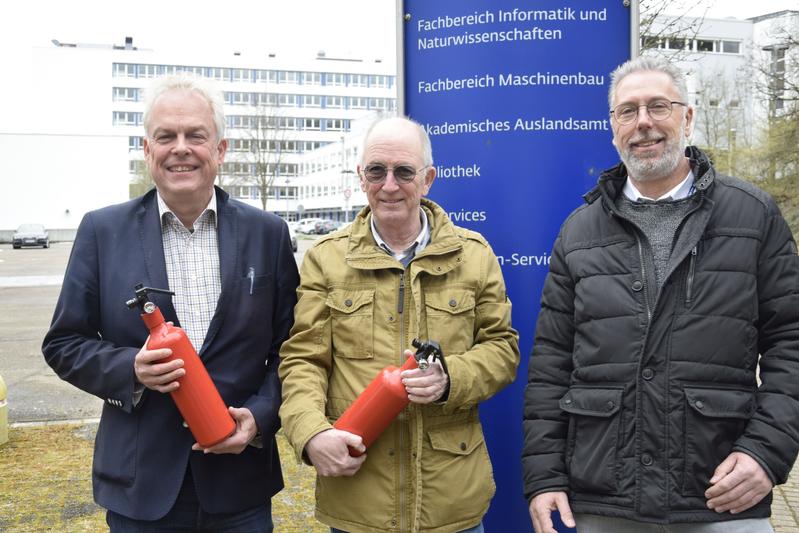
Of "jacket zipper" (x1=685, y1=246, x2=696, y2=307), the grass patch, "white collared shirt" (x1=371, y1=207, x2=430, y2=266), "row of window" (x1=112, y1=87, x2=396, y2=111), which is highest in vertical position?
"row of window" (x1=112, y1=87, x2=396, y2=111)

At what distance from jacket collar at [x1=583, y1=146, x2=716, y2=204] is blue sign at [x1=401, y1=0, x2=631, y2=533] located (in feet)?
3.02

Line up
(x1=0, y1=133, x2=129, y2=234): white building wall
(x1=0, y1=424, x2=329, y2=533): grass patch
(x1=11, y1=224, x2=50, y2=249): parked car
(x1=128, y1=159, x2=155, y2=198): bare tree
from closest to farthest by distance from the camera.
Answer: (x1=0, y1=424, x2=329, y2=533): grass patch, (x1=11, y1=224, x2=50, y2=249): parked car, (x1=0, y1=133, x2=129, y2=234): white building wall, (x1=128, y1=159, x2=155, y2=198): bare tree

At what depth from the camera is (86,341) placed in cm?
266

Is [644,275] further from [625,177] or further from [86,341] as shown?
[86,341]

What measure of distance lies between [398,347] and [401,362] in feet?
0.17

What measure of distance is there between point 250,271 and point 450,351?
773mm

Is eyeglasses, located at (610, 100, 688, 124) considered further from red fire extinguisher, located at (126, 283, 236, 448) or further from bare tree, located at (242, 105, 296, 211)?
bare tree, located at (242, 105, 296, 211)

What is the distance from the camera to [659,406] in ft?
7.72

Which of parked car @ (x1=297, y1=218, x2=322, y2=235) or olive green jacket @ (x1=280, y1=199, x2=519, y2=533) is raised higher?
parked car @ (x1=297, y1=218, x2=322, y2=235)

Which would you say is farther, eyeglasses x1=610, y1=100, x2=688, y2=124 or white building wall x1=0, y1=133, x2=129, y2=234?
white building wall x1=0, y1=133, x2=129, y2=234

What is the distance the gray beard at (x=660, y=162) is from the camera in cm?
253

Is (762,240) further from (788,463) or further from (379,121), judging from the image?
(379,121)

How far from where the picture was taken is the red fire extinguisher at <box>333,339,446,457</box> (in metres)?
2.38

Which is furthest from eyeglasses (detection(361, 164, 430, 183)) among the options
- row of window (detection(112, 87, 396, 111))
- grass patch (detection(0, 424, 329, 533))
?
row of window (detection(112, 87, 396, 111))
